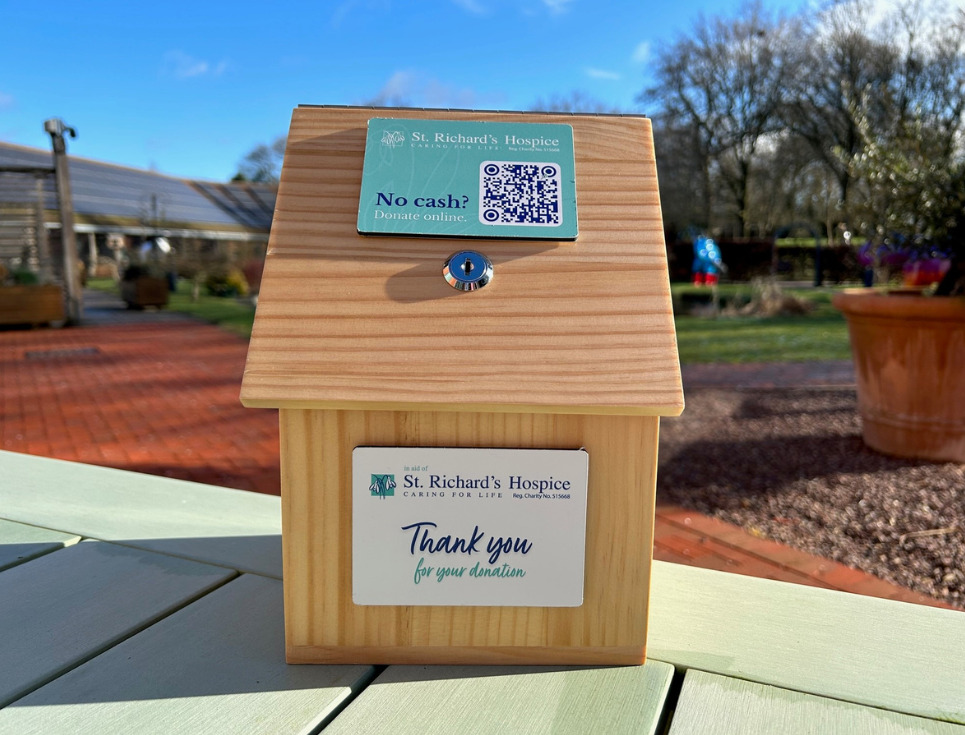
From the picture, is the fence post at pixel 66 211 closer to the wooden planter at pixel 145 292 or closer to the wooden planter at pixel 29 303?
the wooden planter at pixel 29 303

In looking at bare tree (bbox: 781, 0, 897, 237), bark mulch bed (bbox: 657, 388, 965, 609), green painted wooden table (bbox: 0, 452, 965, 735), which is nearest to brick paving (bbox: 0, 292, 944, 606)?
bark mulch bed (bbox: 657, 388, 965, 609)

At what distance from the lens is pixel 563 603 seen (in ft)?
3.30

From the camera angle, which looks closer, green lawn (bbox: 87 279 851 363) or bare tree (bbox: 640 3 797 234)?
green lawn (bbox: 87 279 851 363)

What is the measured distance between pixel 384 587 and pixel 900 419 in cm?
325

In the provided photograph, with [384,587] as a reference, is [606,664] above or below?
below

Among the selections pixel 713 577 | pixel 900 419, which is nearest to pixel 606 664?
pixel 713 577

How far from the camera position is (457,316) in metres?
0.93

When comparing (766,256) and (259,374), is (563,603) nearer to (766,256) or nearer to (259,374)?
(259,374)

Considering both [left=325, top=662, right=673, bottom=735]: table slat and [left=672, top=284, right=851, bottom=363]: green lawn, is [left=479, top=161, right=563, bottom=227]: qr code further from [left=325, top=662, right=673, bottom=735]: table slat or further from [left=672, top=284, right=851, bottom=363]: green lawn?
[left=672, top=284, right=851, bottom=363]: green lawn

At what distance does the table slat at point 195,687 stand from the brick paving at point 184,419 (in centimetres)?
163

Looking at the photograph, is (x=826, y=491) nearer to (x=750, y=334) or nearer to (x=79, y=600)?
(x=79, y=600)

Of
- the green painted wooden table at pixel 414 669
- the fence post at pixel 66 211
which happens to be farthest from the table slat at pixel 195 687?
the fence post at pixel 66 211

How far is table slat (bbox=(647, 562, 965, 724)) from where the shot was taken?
103cm

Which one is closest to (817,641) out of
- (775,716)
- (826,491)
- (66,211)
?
(775,716)
